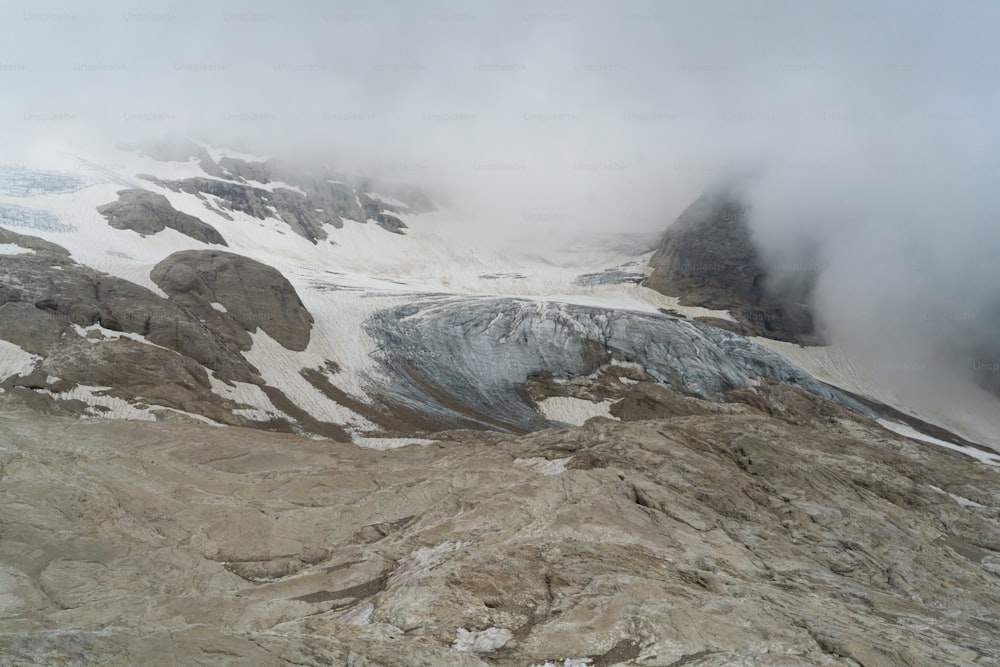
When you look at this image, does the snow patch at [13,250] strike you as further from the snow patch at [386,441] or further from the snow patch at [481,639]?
the snow patch at [481,639]

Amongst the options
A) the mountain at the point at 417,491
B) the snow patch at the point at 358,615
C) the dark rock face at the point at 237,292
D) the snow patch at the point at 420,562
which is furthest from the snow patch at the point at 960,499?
the dark rock face at the point at 237,292

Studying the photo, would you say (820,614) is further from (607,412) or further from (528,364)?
(528,364)

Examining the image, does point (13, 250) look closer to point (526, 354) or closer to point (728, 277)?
point (526, 354)

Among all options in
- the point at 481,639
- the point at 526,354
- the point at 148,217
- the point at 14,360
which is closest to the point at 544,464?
the point at 481,639

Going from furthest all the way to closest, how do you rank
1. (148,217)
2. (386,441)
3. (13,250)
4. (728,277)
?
1. (728,277)
2. (148,217)
3. (13,250)
4. (386,441)

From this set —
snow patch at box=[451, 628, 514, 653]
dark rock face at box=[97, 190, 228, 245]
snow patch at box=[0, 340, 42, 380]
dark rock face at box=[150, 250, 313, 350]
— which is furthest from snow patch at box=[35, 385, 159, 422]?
dark rock face at box=[97, 190, 228, 245]

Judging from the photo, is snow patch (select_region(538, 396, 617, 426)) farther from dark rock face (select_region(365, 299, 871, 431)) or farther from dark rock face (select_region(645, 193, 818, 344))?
dark rock face (select_region(645, 193, 818, 344))

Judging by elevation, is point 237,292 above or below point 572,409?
above
